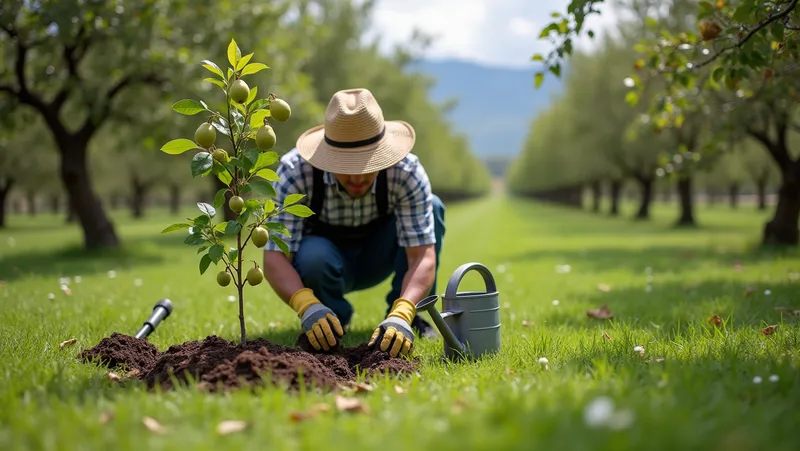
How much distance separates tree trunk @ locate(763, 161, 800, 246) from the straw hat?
35.5 feet

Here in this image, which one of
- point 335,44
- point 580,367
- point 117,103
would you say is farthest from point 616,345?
point 335,44

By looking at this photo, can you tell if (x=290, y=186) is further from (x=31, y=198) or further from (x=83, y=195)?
(x=31, y=198)

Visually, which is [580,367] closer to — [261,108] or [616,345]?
[616,345]

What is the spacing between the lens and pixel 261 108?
3352mm

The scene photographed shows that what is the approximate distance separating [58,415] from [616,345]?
271 cm

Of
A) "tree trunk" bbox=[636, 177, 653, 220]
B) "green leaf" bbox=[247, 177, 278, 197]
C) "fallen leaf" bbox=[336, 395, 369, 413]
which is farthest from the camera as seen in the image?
"tree trunk" bbox=[636, 177, 653, 220]

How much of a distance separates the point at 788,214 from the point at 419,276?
35.6 feet

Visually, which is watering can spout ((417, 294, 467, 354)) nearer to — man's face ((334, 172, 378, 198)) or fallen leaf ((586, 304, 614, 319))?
man's face ((334, 172, 378, 198))

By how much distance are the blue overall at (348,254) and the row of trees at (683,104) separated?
1662 millimetres

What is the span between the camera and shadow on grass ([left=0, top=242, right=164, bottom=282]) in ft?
32.3

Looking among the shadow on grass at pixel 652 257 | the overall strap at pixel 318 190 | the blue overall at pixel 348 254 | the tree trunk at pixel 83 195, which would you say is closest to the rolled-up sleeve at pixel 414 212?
the blue overall at pixel 348 254

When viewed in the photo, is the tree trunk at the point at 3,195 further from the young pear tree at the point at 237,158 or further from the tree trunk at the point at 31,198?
the young pear tree at the point at 237,158

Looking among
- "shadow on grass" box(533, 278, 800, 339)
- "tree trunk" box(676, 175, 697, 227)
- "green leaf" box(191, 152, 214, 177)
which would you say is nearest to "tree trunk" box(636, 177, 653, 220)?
"tree trunk" box(676, 175, 697, 227)

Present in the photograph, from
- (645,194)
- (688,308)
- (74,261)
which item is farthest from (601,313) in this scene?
(645,194)
